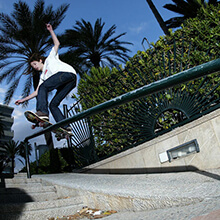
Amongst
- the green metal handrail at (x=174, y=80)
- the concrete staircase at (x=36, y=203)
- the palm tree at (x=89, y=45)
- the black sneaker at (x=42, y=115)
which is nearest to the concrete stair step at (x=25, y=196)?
the concrete staircase at (x=36, y=203)

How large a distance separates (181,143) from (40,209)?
97.0 inches

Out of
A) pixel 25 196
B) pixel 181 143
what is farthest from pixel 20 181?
pixel 181 143

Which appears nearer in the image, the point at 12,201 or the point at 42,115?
the point at 12,201

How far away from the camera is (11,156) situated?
3966 centimetres

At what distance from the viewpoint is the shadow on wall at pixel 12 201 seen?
2.64 meters

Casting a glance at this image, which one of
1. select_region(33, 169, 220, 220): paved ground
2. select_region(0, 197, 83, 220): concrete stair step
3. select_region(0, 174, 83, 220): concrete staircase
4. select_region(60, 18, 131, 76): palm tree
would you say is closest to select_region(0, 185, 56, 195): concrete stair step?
select_region(0, 174, 83, 220): concrete staircase

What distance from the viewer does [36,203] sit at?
2914mm

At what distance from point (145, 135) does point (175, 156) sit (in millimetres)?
801

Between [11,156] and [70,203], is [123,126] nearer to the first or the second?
[70,203]

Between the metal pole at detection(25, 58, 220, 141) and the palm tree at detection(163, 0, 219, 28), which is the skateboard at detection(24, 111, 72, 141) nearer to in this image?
the metal pole at detection(25, 58, 220, 141)

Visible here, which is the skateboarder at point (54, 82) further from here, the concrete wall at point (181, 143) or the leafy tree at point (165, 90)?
the concrete wall at point (181, 143)

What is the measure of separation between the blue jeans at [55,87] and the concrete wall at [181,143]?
1.63m

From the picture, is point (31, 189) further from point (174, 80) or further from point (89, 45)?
point (89, 45)

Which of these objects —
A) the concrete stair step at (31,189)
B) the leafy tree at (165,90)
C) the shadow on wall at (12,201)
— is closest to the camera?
the shadow on wall at (12,201)
